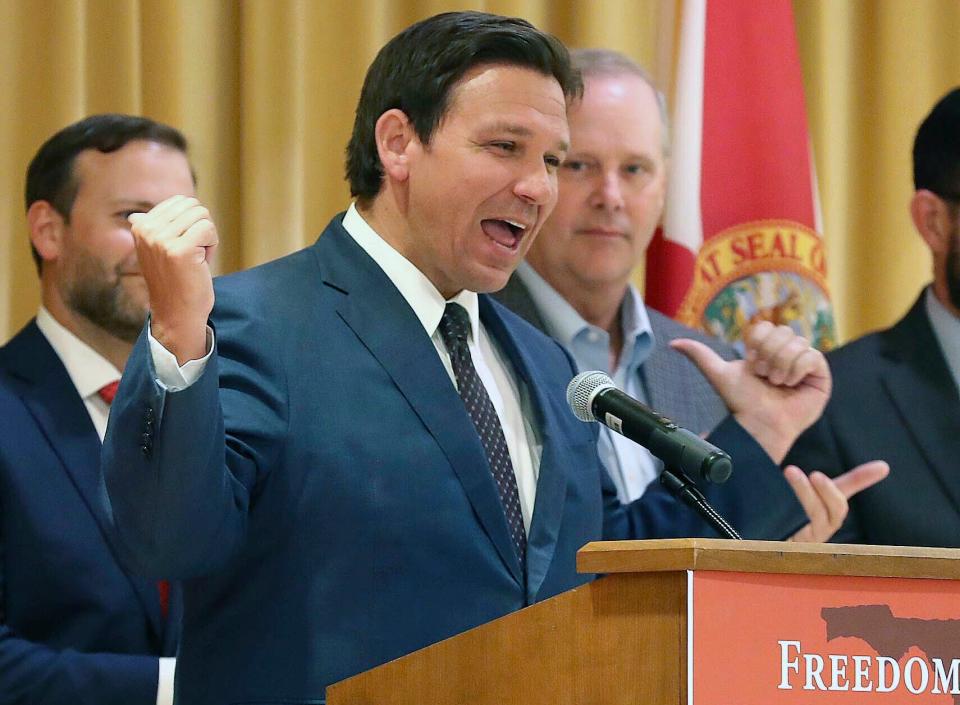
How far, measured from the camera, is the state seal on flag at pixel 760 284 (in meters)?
3.54

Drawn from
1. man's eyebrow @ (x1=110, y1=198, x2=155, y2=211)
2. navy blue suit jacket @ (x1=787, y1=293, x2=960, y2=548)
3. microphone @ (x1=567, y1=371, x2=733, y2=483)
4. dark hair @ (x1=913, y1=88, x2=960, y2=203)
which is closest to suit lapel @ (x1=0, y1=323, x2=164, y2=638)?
man's eyebrow @ (x1=110, y1=198, x2=155, y2=211)

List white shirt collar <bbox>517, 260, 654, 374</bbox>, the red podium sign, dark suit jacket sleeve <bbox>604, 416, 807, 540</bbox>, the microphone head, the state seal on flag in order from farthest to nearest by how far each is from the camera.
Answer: the state seal on flag → white shirt collar <bbox>517, 260, 654, 374</bbox> → dark suit jacket sleeve <bbox>604, 416, 807, 540</bbox> → the microphone head → the red podium sign

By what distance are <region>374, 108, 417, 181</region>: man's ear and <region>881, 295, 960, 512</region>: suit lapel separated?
5.47 feet

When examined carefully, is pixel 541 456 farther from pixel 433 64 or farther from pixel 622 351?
pixel 622 351

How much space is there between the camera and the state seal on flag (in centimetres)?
354

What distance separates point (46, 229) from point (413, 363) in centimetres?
128

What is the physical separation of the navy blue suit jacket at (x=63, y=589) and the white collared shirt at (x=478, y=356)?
75cm

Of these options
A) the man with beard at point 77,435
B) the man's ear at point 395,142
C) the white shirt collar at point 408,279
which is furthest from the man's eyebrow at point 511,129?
the man with beard at point 77,435

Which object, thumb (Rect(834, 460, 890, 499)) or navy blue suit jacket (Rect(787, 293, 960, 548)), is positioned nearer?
thumb (Rect(834, 460, 890, 499))

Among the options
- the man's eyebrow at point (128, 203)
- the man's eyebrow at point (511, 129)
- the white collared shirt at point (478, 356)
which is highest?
the man's eyebrow at point (128, 203)

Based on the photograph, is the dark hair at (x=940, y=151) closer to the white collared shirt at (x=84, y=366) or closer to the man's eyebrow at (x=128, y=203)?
the man's eyebrow at (x=128, y=203)

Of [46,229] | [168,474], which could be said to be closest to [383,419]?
[168,474]

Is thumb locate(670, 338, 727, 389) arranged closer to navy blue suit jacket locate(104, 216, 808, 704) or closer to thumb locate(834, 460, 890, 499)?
thumb locate(834, 460, 890, 499)

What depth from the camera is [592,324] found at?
10.7ft
